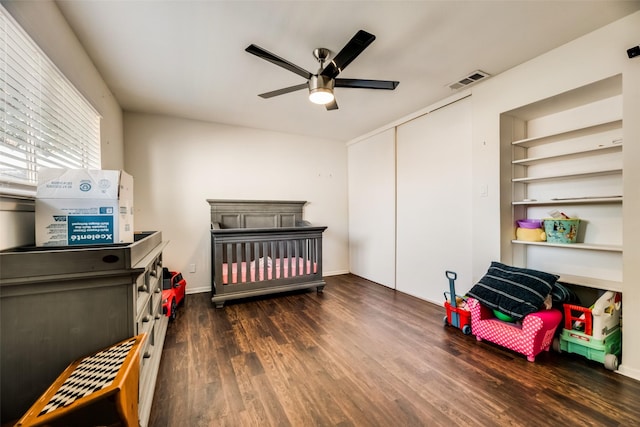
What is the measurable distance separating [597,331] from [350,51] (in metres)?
2.56

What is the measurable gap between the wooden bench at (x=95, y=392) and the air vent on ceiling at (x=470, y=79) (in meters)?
3.15

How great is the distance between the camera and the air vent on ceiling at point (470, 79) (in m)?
2.42

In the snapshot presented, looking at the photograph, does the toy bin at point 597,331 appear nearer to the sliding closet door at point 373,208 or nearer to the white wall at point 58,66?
the sliding closet door at point 373,208

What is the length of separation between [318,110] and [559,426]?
334 cm

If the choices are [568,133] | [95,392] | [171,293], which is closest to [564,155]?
[568,133]

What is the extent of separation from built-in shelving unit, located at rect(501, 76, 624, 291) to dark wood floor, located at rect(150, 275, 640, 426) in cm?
80

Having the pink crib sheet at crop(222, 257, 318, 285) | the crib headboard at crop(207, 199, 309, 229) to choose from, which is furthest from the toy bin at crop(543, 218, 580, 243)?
the crib headboard at crop(207, 199, 309, 229)

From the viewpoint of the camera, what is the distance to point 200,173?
373cm

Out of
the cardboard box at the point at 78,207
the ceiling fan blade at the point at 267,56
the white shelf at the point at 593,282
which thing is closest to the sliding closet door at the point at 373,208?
the white shelf at the point at 593,282

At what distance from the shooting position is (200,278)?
3.69 m

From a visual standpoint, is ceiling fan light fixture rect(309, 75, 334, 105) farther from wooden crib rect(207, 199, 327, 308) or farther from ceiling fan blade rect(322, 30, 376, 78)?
wooden crib rect(207, 199, 327, 308)

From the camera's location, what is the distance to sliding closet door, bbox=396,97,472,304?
2850 millimetres

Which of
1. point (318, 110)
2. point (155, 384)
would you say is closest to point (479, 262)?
point (318, 110)

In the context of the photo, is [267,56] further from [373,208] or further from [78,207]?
[373,208]
